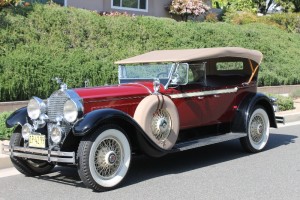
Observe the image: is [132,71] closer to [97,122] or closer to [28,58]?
[97,122]

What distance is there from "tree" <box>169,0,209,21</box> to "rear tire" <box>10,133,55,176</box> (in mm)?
15774

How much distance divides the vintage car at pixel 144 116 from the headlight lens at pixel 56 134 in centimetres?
1

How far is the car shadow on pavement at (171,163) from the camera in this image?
6.59 metres

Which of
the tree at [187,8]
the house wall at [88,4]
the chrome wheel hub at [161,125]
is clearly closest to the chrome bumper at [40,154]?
the chrome wheel hub at [161,125]

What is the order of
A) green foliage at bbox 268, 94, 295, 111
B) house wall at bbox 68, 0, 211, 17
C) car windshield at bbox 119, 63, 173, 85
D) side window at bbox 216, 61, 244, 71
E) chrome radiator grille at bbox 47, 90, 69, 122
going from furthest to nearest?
house wall at bbox 68, 0, 211, 17 < green foliage at bbox 268, 94, 295, 111 < side window at bbox 216, 61, 244, 71 < car windshield at bbox 119, 63, 173, 85 < chrome radiator grille at bbox 47, 90, 69, 122

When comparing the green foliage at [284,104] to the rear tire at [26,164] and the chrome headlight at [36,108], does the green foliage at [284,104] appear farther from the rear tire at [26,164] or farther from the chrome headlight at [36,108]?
the chrome headlight at [36,108]

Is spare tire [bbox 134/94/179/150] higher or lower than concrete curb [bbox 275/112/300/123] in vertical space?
higher

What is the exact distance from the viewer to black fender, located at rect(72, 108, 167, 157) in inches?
223

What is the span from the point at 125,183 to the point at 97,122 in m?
1.02

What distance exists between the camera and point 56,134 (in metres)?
5.96

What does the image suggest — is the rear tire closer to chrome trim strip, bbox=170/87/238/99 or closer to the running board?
the running board

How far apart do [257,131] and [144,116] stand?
264 cm

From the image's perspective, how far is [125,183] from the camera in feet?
20.6

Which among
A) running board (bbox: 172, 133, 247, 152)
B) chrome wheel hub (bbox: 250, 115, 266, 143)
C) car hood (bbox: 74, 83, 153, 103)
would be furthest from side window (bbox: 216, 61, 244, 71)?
car hood (bbox: 74, 83, 153, 103)
